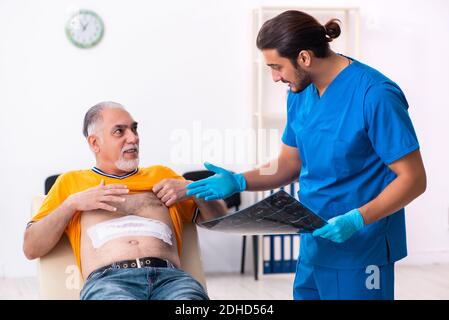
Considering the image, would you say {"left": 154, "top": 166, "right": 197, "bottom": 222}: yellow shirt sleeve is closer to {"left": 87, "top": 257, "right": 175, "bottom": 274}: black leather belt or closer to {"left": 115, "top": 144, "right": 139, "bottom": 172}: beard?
{"left": 115, "top": 144, "right": 139, "bottom": 172}: beard

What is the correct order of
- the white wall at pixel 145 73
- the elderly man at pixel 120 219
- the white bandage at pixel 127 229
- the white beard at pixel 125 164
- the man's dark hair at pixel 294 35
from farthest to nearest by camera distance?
the white wall at pixel 145 73, the white beard at pixel 125 164, the white bandage at pixel 127 229, the elderly man at pixel 120 219, the man's dark hair at pixel 294 35

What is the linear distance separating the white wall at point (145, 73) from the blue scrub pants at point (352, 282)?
7.53 feet

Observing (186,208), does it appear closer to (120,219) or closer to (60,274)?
(120,219)

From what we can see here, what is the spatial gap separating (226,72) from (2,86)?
123cm

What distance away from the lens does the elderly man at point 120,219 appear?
1940mm

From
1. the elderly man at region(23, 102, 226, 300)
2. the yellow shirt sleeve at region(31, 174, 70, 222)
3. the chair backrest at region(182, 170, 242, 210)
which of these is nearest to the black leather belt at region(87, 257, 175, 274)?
the elderly man at region(23, 102, 226, 300)

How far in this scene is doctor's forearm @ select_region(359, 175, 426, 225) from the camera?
5.56 feet

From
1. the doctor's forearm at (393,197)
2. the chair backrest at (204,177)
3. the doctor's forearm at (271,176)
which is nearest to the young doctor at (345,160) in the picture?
the doctor's forearm at (393,197)

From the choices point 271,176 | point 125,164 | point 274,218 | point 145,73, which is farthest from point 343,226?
point 145,73

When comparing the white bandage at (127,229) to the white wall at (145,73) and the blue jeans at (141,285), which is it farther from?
the white wall at (145,73)

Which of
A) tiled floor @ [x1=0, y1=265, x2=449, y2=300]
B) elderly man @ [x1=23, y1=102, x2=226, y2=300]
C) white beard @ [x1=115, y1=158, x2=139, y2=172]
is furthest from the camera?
tiled floor @ [x1=0, y1=265, x2=449, y2=300]

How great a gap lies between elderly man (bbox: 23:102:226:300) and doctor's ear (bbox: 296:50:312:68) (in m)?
0.56

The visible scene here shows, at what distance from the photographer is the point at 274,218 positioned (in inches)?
68.1

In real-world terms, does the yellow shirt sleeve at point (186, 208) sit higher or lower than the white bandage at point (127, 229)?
higher
